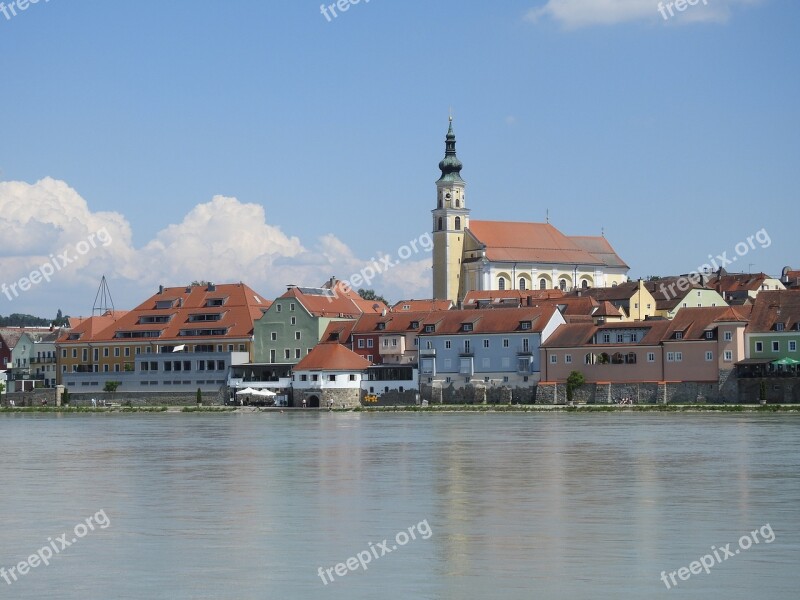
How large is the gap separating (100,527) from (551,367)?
71634 millimetres

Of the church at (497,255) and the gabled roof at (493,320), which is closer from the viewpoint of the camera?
the gabled roof at (493,320)

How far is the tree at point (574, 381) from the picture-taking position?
308 feet

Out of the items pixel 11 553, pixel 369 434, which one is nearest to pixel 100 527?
pixel 11 553

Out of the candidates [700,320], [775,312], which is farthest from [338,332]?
[775,312]

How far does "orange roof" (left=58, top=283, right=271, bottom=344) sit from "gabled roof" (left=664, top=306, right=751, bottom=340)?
36956mm

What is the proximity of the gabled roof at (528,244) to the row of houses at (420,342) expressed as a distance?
58.1ft

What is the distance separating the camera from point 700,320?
91.6m

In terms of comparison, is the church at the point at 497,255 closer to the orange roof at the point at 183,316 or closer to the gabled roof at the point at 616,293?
the gabled roof at the point at 616,293

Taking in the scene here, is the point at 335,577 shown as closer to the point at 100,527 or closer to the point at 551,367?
the point at 100,527

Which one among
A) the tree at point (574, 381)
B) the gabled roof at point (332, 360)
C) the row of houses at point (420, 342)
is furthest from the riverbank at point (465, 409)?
the row of houses at point (420, 342)

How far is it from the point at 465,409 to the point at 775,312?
20429 millimetres

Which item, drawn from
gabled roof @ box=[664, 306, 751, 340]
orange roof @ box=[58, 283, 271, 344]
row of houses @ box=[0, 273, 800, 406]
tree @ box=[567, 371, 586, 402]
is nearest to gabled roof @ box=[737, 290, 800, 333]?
row of houses @ box=[0, 273, 800, 406]

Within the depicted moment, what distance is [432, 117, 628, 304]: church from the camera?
149 metres

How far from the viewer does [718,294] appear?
119 meters
